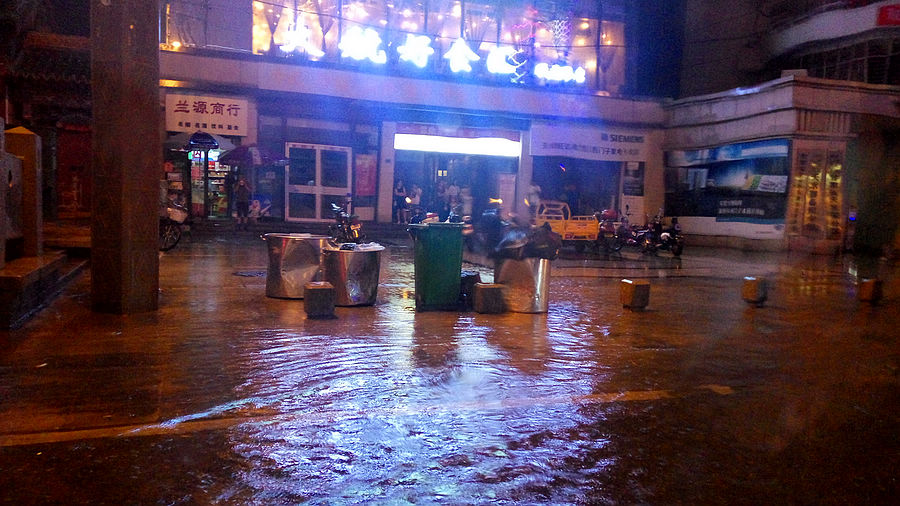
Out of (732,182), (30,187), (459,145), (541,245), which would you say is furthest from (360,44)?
(541,245)

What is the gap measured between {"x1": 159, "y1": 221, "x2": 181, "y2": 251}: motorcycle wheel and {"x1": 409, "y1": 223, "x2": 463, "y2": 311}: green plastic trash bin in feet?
28.5

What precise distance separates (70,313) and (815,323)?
984cm

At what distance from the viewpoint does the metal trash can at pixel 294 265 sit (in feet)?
31.3

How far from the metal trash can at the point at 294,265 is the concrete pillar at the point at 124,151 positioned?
1.85m

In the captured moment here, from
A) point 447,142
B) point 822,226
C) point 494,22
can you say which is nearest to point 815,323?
point 822,226

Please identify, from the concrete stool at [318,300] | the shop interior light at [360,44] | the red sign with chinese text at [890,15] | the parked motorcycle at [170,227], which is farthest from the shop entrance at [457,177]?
the concrete stool at [318,300]

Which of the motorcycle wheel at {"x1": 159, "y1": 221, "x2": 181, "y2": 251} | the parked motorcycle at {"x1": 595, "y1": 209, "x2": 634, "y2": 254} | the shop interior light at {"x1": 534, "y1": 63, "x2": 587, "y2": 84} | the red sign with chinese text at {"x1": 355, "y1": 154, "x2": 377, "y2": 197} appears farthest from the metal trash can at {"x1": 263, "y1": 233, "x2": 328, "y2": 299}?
the shop interior light at {"x1": 534, "y1": 63, "x2": 587, "y2": 84}

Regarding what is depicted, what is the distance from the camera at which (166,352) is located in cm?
648

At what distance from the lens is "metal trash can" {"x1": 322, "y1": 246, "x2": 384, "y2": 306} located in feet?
30.0

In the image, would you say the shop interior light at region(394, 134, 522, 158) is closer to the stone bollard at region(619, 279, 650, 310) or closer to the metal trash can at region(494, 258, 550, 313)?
the stone bollard at region(619, 279, 650, 310)

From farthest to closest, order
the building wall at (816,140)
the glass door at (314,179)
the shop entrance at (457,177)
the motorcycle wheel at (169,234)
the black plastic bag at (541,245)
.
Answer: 1. the shop entrance at (457,177)
2. the glass door at (314,179)
3. the building wall at (816,140)
4. the motorcycle wheel at (169,234)
5. the black plastic bag at (541,245)

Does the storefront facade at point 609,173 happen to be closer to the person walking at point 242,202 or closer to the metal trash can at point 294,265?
the person walking at point 242,202

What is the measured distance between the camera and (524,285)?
9.39 m

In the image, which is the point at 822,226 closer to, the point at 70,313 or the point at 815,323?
the point at 815,323
